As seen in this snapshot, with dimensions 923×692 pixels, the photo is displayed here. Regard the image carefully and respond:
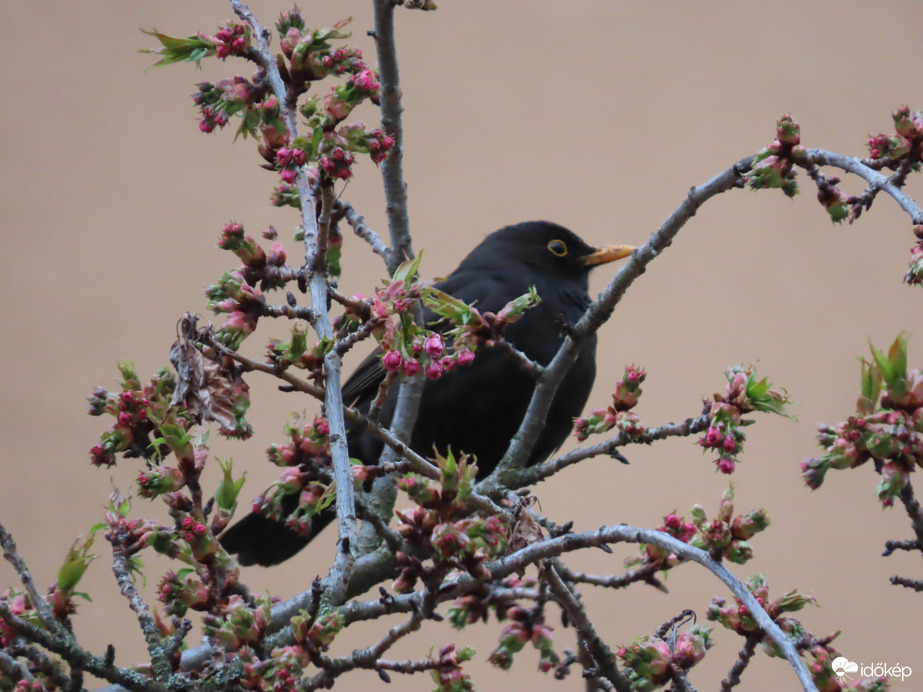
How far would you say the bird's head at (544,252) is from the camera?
→ 2.50 m

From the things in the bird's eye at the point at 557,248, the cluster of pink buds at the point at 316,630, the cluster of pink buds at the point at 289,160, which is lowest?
the cluster of pink buds at the point at 316,630

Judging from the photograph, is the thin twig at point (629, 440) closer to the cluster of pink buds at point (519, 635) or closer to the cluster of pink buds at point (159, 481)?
the cluster of pink buds at point (519, 635)

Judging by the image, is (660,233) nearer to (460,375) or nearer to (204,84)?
(204,84)

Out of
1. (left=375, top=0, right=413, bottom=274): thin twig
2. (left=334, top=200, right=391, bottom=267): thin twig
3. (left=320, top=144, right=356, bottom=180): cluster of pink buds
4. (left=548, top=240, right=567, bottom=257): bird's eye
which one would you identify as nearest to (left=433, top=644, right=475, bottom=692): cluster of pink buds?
(left=320, top=144, right=356, bottom=180): cluster of pink buds

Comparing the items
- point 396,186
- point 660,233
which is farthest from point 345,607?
point 396,186

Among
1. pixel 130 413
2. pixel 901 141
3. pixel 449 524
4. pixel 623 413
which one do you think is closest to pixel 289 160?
pixel 130 413

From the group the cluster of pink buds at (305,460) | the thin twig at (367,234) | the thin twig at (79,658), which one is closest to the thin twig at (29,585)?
the thin twig at (79,658)

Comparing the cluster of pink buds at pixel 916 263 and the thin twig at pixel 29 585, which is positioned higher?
the cluster of pink buds at pixel 916 263

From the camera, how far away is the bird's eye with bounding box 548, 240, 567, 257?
254cm

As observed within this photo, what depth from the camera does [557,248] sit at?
2564mm

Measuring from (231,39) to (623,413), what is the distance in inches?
23.1

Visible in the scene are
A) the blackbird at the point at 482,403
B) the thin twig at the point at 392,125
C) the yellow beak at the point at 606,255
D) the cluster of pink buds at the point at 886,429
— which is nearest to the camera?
the cluster of pink buds at the point at 886,429

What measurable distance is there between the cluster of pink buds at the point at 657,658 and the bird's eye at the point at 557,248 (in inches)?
62.5

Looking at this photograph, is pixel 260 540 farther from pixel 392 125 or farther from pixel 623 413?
pixel 623 413
